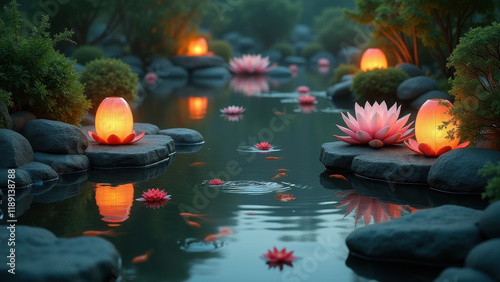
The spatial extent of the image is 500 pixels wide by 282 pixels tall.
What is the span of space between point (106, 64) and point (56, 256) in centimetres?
985

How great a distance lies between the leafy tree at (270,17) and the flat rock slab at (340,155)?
1242 inches

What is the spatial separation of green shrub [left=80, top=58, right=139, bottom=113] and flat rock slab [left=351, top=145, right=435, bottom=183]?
7057 mm

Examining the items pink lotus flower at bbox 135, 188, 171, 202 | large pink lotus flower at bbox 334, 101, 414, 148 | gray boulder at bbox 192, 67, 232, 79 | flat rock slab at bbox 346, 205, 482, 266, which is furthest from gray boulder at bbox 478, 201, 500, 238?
gray boulder at bbox 192, 67, 232, 79

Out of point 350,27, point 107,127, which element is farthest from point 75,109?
point 350,27

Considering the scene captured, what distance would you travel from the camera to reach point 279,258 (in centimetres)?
480

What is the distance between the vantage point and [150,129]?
10.1 m

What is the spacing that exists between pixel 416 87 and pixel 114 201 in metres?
9.65

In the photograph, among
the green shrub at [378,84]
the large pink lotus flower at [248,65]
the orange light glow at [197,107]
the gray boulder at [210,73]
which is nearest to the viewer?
the orange light glow at [197,107]

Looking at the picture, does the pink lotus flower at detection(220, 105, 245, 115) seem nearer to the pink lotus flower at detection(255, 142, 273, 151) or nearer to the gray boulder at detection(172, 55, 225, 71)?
the pink lotus flower at detection(255, 142, 273, 151)

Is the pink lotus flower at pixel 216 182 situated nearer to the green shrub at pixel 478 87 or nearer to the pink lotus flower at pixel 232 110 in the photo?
the green shrub at pixel 478 87

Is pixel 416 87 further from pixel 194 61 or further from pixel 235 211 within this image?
pixel 194 61

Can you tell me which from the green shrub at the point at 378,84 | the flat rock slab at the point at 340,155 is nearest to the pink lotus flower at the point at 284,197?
the flat rock slab at the point at 340,155

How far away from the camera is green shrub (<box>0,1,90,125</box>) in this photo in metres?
8.13

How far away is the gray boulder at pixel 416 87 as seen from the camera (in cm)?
1461
